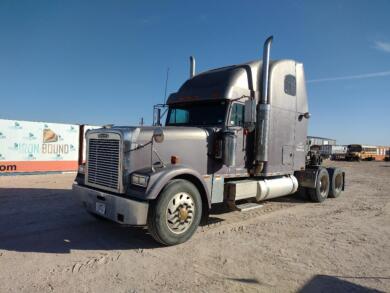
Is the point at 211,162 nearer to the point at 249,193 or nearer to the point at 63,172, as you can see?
the point at 249,193

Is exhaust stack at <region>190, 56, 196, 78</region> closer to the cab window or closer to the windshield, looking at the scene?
the windshield

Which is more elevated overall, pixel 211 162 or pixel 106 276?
pixel 211 162

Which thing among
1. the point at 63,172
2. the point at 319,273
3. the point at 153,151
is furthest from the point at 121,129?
the point at 63,172

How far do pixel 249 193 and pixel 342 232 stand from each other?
6.77ft

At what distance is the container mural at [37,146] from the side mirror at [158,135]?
1312 cm

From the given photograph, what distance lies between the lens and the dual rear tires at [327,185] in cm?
1027

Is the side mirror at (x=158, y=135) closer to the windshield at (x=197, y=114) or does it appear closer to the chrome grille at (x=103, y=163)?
the chrome grille at (x=103, y=163)

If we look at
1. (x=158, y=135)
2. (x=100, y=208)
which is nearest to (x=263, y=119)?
(x=158, y=135)

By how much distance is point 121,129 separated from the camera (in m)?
5.63

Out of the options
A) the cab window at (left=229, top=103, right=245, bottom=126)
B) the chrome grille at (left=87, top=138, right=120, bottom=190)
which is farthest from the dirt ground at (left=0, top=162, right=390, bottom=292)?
the cab window at (left=229, top=103, right=245, bottom=126)

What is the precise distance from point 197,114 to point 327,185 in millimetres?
5927

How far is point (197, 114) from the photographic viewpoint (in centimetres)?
759

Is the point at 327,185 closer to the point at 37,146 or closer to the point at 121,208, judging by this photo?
the point at 121,208

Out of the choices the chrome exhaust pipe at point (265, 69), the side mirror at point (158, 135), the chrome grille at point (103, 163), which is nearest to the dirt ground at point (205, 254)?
the chrome grille at point (103, 163)
